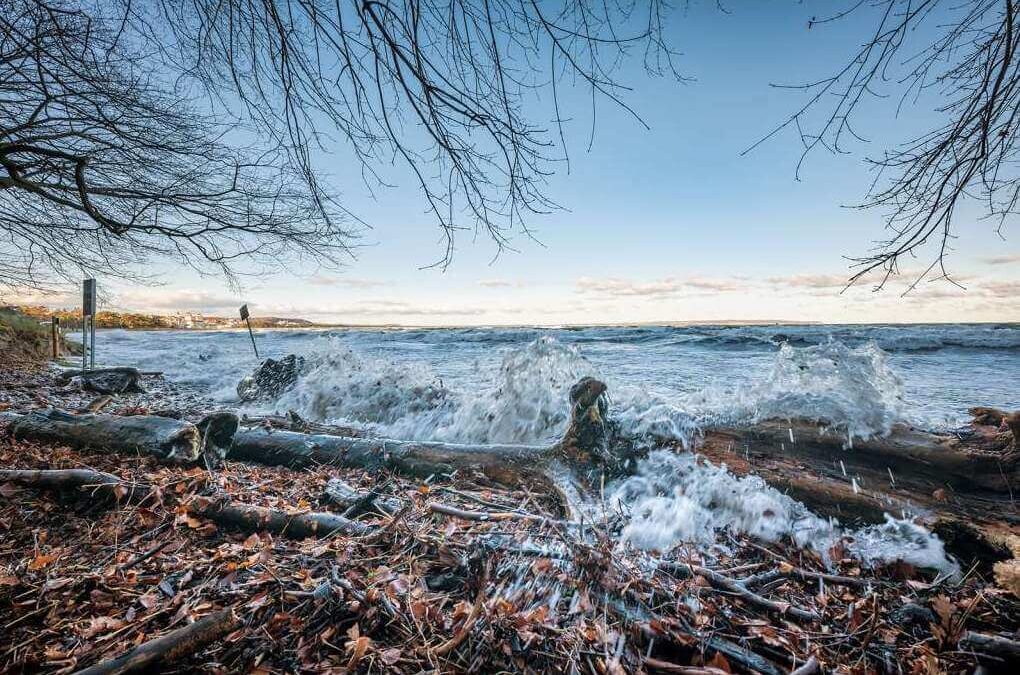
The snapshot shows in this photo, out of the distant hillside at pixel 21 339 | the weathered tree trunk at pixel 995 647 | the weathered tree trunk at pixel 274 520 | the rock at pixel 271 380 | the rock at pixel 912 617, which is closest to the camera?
the weathered tree trunk at pixel 995 647

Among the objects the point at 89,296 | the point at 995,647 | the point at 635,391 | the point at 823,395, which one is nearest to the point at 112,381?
the point at 89,296

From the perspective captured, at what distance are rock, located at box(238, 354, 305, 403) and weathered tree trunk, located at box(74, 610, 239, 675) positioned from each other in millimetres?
8651

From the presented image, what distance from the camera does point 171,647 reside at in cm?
154

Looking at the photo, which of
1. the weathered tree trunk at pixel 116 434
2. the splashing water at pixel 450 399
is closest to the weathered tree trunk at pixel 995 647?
Result: the splashing water at pixel 450 399

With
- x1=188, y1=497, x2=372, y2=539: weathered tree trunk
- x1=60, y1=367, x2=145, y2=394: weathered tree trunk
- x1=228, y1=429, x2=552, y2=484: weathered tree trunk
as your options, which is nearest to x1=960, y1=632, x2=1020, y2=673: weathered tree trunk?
x1=228, y1=429, x2=552, y2=484: weathered tree trunk

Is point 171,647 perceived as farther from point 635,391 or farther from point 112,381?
point 112,381

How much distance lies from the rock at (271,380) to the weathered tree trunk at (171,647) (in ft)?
28.4

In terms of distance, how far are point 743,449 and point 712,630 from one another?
117 inches

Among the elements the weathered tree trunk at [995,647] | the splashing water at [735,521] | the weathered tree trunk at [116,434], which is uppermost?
the weathered tree trunk at [116,434]

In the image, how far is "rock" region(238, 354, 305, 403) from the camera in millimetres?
9555

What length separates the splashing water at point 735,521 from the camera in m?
2.86

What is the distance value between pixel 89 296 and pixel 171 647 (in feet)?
32.7

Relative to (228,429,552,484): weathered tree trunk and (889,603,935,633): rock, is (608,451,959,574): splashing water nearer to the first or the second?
(889,603,935,633): rock

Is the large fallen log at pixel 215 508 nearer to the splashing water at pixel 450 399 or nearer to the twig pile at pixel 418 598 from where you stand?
the twig pile at pixel 418 598
